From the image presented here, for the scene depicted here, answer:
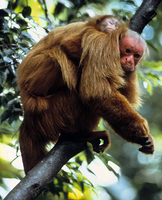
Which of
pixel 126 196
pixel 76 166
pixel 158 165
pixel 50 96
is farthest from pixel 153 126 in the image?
pixel 50 96

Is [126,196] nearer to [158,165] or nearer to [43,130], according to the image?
[158,165]

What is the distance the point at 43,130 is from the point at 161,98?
31.6ft

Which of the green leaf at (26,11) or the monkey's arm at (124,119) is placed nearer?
the monkey's arm at (124,119)

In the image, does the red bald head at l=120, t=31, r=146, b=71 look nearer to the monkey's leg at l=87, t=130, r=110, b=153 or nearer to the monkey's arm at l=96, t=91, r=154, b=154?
the monkey's arm at l=96, t=91, r=154, b=154

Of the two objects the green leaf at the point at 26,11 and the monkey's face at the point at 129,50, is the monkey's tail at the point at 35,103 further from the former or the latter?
the green leaf at the point at 26,11

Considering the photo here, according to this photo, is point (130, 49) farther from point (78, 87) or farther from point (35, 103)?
point (35, 103)

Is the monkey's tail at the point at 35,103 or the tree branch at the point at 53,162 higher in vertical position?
the monkey's tail at the point at 35,103

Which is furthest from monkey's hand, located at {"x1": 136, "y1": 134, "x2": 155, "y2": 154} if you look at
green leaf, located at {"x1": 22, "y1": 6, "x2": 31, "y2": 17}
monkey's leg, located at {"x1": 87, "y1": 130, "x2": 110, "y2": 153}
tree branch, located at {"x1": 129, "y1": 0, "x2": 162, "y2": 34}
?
green leaf, located at {"x1": 22, "y1": 6, "x2": 31, "y2": 17}

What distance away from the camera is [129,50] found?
333 cm

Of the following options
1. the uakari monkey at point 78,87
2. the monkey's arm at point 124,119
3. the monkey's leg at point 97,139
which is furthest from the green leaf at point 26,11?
the monkey's leg at point 97,139

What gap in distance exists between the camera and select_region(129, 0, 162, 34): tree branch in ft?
11.7

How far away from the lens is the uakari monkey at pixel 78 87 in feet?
9.98

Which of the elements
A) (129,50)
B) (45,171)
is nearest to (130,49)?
(129,50)

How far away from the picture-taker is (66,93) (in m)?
3.24
